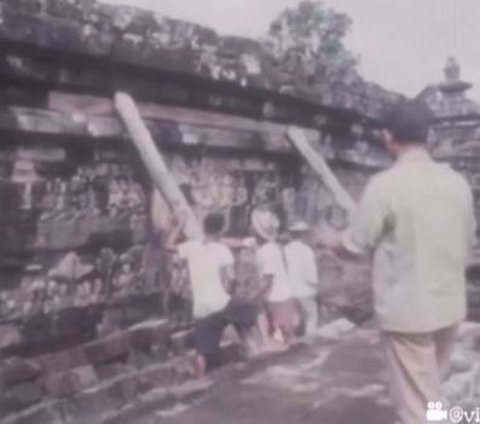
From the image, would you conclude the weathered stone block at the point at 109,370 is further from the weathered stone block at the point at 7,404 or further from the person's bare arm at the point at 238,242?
the person's bare arm at the point at 238,242

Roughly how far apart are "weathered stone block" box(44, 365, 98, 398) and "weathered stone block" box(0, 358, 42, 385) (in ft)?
0.18

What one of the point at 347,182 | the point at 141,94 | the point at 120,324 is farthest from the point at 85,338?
the point at 347,182

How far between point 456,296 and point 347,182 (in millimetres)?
2599

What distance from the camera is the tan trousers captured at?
2.23m

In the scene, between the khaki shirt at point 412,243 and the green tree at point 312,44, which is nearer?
the khaki shirt at point 412,243

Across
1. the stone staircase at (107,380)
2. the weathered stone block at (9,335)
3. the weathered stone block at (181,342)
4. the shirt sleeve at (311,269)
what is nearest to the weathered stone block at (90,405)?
the stone staircase at (107,380)

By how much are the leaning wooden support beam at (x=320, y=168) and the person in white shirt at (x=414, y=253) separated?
5.86 ft

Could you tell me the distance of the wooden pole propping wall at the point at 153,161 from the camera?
Result: 3.08 m

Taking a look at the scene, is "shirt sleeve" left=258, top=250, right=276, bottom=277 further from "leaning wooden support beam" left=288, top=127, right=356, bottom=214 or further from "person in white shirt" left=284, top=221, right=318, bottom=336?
"leaning wooden support beam" left=288, top=127, right=356, bottom=214

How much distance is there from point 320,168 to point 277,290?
0.98m

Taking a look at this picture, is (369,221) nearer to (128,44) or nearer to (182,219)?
(182,219)

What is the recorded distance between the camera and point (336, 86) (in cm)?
467

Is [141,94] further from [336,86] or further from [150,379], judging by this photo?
[336,86]

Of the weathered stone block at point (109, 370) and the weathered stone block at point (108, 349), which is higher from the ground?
the weathered stone block at point (108, 349)
